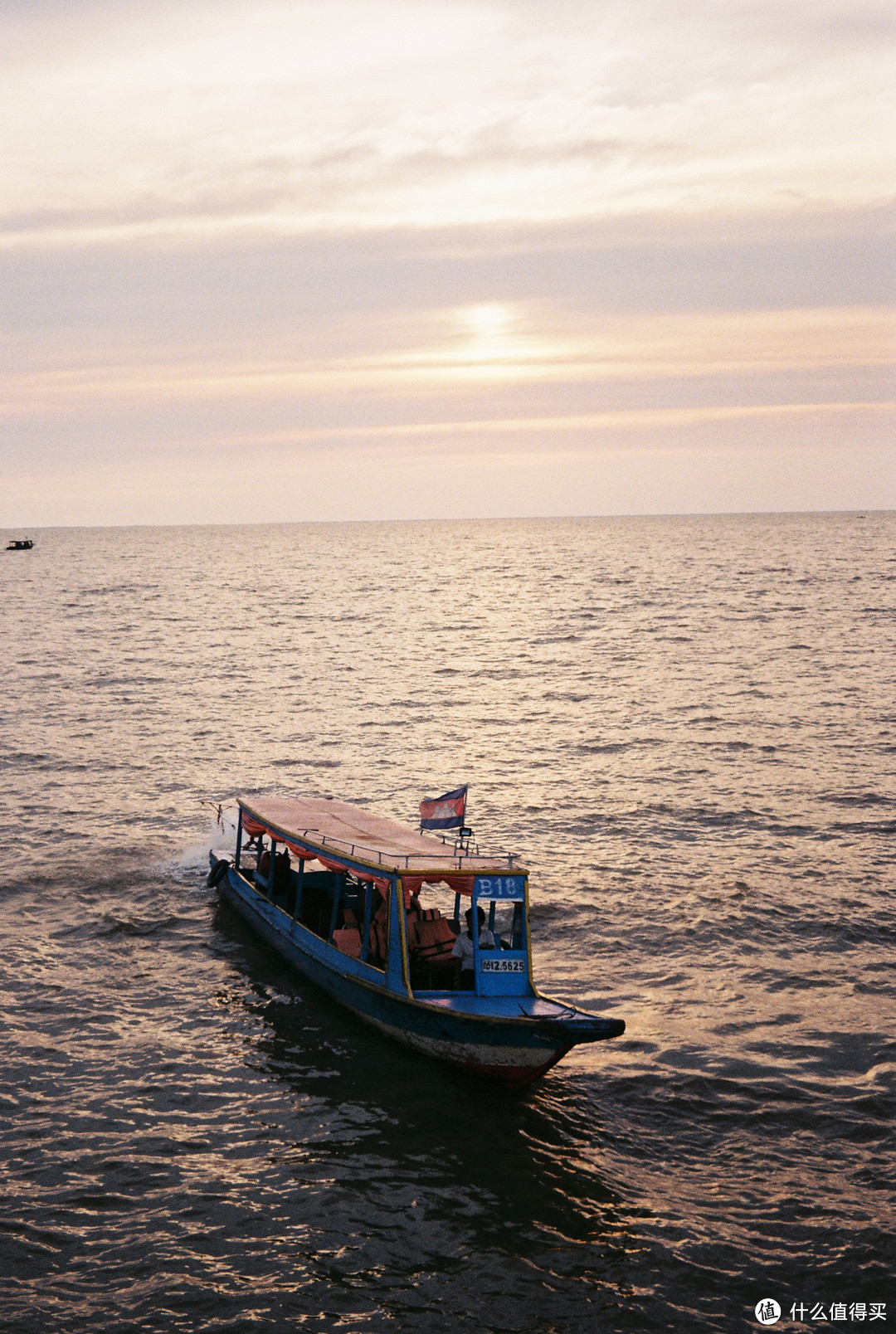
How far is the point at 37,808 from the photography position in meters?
30.5

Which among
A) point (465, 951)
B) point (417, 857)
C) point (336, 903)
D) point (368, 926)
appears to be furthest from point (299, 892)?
point (465, 951)

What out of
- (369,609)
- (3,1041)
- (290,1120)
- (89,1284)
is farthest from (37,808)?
(369,609)

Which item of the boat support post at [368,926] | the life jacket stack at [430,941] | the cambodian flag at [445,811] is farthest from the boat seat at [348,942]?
the cambodian flag at [445,811]

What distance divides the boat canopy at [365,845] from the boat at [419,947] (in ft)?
0.10

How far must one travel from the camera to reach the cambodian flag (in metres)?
18.1

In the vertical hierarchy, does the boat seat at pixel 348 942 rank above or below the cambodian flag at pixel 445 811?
below

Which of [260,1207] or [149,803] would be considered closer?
[260,1207]

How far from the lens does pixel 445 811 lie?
18234mm

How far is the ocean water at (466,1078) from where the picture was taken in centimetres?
1188

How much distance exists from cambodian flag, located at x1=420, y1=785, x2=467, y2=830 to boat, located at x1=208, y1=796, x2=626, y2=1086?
0.30 m

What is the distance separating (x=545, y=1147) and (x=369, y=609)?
282 feet

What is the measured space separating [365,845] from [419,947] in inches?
90.4

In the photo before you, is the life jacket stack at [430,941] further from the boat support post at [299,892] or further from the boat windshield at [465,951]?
the boat support post at [299,892]

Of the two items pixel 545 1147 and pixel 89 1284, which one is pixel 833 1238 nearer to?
pixel 545 1147
